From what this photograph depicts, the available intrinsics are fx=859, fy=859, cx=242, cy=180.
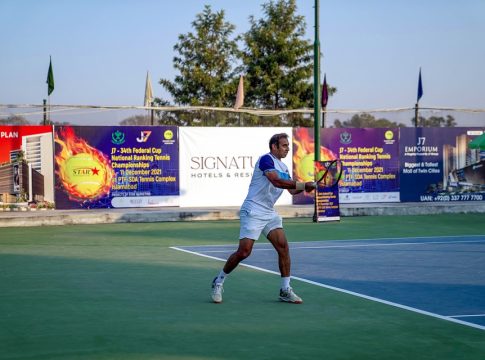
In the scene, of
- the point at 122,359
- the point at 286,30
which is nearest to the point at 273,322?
the point at 122,359

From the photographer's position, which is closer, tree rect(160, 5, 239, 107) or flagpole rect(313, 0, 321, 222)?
flagpole rect(313, 0, 321, 222)

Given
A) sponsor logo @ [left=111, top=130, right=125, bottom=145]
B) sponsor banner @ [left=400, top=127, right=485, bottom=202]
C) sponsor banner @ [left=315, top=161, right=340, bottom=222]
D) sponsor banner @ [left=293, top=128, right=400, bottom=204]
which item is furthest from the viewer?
sponsor banner @ [left=400, top=127, right=485, bottom=202]

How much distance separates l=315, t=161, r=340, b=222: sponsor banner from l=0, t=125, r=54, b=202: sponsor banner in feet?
24.4

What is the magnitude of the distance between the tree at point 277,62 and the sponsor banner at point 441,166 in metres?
13.0

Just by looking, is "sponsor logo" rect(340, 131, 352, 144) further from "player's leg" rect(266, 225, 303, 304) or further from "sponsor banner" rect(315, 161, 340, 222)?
"player's leg" rect(266, 225, 303, 304)

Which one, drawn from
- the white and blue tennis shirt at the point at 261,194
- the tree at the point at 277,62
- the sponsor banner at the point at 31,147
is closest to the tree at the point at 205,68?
the tree at the point at 277,62

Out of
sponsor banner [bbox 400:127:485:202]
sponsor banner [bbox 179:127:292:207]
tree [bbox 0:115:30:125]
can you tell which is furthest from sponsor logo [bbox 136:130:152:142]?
sponsor banner [bbox 400:127:485:202]

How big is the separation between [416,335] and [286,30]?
112 feet

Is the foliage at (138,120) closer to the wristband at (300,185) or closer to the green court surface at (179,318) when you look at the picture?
the green court surface at (179,318)

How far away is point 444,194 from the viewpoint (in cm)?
2800

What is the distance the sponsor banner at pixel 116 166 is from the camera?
2412cm

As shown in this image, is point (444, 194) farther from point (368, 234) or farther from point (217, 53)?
point (217, 53)

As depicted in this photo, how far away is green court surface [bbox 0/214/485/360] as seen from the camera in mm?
7816

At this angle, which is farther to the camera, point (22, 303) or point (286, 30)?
point (286, 30)
